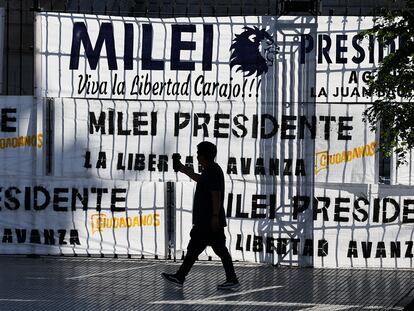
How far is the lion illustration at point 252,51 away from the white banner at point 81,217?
190 cm

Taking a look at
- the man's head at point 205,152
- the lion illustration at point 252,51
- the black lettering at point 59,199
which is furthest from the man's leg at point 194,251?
the lion illustration at point 252,51

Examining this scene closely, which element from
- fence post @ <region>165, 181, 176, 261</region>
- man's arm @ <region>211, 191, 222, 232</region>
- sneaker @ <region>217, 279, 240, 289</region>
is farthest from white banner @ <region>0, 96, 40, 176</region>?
sneaker @ <region>217, 279, 240, 289</region>

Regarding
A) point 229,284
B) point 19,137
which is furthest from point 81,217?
point 229,284

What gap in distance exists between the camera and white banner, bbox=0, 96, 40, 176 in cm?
1428

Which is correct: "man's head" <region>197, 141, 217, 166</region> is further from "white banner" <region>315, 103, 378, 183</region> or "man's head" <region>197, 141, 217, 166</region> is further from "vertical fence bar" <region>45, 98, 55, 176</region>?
"vertical fence bar" <region>45, 98, 55, 176</region>

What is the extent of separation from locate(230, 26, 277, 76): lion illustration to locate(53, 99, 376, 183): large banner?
19.8 inches

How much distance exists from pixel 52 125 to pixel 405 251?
485cm

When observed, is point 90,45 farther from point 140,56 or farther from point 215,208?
point 215,208

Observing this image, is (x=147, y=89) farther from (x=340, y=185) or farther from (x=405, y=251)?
(x=405, y=251)

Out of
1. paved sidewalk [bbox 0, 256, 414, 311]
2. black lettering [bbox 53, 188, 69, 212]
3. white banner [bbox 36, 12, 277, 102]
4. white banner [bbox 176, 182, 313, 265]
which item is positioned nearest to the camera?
paved sidewalk [bbox 0, 256, 414, 311]

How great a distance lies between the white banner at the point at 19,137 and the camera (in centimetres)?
1428

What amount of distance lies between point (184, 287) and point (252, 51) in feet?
11.4

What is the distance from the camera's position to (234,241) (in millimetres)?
14109

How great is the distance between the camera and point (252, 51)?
1408cm
